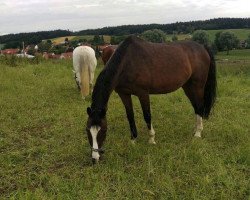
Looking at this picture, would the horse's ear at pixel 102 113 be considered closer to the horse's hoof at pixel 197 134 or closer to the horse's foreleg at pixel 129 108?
the horse's foreleg at pixel 129 108

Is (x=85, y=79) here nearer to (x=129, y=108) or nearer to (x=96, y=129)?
(x=129, y=108)

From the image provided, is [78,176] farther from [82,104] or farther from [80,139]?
[82,104]

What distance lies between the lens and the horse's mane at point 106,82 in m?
4.86

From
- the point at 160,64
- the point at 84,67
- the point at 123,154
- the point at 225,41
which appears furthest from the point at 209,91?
the point at 225,41

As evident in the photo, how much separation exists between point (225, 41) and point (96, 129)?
130 feet

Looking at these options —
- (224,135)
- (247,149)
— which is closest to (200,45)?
(224,135)

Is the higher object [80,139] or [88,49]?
[88,49]

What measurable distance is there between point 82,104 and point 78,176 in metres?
4.17

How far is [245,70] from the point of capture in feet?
45.1

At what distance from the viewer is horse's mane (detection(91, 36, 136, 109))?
4.86 metres

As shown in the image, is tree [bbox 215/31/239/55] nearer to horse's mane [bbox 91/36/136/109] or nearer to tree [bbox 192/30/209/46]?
tree [bbox 192/30/209/46]

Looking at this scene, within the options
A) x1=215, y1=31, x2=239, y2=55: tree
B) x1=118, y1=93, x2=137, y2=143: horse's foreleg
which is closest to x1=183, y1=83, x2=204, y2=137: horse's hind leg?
x1=118, y1=93, x2=137, y2=143: horse's foreleg

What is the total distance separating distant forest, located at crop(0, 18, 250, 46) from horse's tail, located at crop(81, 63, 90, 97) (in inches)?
875

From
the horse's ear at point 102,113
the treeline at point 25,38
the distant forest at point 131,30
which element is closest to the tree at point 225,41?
the distant forest at point 131,30
